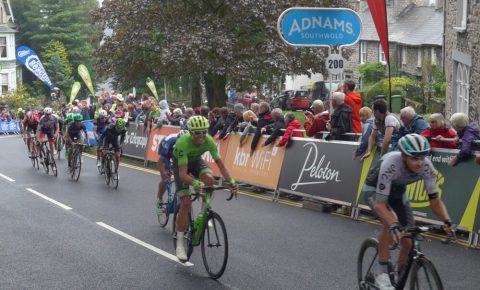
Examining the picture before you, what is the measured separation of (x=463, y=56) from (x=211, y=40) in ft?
38.8

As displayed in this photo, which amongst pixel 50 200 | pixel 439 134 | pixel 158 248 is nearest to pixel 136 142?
pixel 50 200

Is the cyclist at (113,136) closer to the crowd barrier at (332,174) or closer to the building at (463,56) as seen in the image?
the crowd barrier at (332,174)

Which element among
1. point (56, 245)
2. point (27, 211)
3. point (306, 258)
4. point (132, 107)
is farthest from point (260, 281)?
point (132, 107)

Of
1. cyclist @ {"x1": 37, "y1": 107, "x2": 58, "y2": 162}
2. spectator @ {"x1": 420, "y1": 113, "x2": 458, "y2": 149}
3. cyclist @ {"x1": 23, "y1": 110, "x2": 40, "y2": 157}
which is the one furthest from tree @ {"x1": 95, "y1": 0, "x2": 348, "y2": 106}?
spectator @ {"x1": 420, "y1": 113, "x2": 458, "y2": 149}

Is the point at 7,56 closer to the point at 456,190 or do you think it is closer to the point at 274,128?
the point at 274,128

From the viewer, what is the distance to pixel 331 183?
14141 mm

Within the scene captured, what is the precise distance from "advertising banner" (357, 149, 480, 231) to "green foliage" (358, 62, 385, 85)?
40.2 metres

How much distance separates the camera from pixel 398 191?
731 cm

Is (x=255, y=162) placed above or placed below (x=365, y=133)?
below

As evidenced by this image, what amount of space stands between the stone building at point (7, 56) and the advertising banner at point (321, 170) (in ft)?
215

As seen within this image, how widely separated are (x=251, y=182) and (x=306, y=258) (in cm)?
676

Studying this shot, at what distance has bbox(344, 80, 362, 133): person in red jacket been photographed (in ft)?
50.7

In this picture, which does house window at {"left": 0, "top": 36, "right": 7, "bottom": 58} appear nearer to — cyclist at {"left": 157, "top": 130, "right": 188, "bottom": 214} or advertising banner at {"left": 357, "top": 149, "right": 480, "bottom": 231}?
cyclist at {"left": 157, "top": 130, "right": 188, "bottom": 214}

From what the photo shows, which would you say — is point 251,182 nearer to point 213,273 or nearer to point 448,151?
point 448,151
